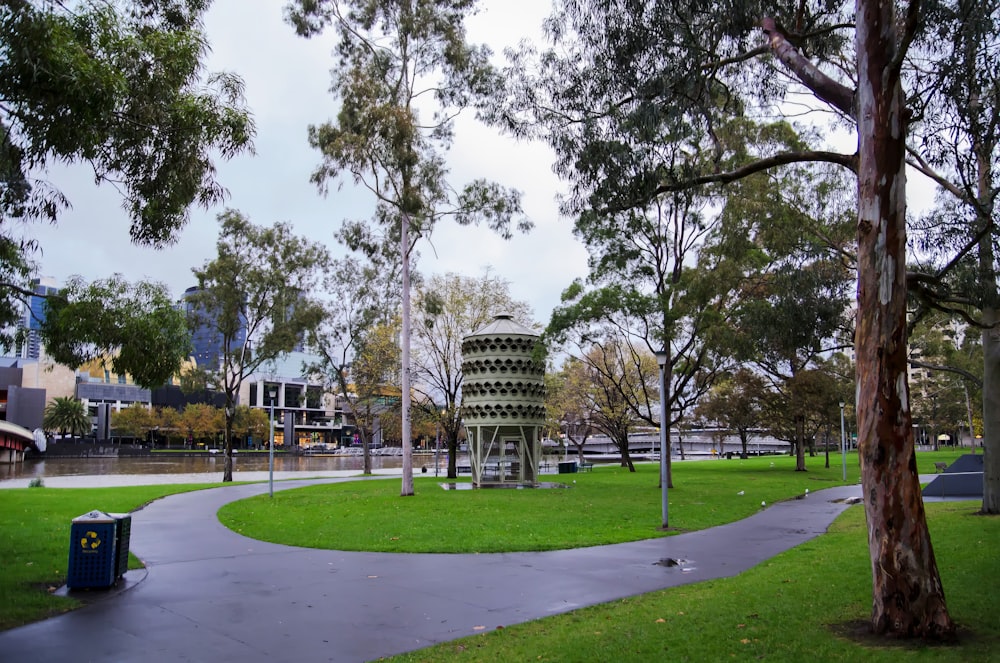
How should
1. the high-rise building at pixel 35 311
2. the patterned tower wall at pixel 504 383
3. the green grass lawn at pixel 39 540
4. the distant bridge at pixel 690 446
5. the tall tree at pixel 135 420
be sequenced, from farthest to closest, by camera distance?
the distant bridge at pixel 690 446
the tall tree at pixel 135 420
the patterned tower wall at pixel 504 383
the high-rise building at pixel 35 311
the green grass lawn at pixel 39 540

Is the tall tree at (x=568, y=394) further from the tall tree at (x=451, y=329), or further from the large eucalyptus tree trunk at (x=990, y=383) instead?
the large eucalyptus tree trunk at (x=990, y=383)

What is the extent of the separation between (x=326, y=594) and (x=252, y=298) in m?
32.2

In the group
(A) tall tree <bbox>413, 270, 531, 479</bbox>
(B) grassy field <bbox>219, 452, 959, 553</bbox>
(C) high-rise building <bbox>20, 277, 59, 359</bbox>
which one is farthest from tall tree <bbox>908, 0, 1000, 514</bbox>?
(A) tall tree <bbox>413, 270, 531, 479</bbox>

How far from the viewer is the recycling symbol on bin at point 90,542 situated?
34.4 ft

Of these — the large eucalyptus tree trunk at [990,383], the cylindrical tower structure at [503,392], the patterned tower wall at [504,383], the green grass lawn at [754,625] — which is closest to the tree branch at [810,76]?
the green grass lawn at [754,625]

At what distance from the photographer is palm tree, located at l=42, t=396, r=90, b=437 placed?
4124 inches

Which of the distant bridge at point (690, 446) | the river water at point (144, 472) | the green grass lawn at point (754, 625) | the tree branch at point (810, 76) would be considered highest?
the tree branch at point (810, 76)

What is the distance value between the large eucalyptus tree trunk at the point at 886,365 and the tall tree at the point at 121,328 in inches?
402

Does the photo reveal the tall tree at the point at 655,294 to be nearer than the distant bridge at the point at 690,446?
Yes

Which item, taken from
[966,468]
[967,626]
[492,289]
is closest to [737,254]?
[966,468]

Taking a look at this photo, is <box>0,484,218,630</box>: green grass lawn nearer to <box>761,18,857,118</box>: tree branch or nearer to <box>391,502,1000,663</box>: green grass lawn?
<box>391,502,1000,663</box>: green grass lawn

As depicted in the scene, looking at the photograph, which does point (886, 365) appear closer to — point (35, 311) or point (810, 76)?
point (810, 76)

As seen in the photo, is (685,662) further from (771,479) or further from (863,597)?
(771,479)

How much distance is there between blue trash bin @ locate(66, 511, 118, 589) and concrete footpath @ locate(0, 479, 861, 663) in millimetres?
386
